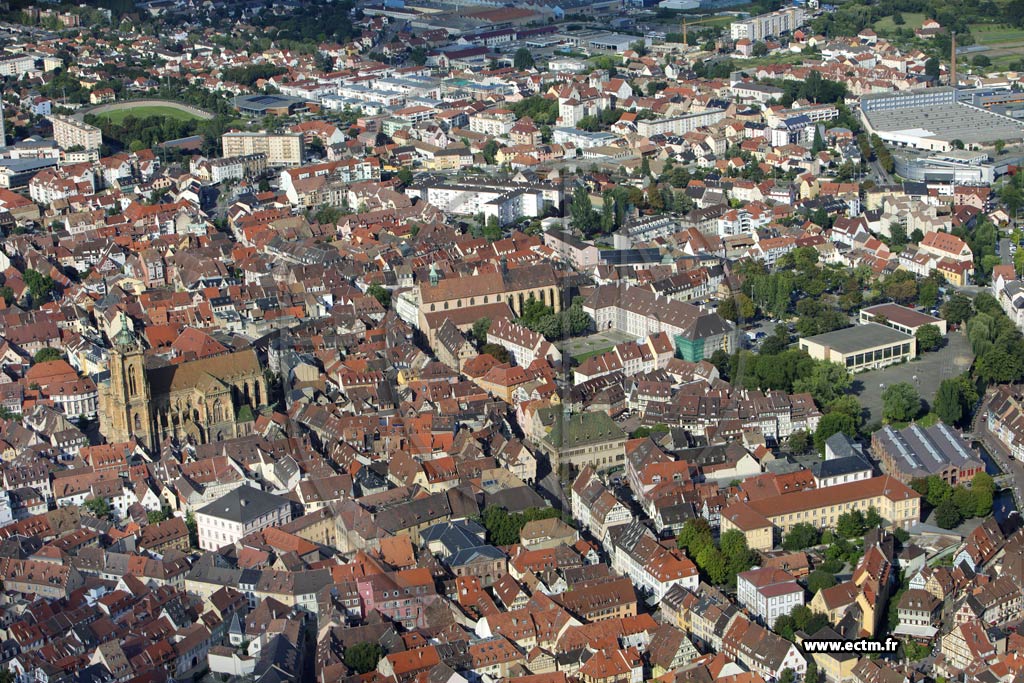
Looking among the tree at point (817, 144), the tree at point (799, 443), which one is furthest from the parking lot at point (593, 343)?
the tree at point (817, 144)

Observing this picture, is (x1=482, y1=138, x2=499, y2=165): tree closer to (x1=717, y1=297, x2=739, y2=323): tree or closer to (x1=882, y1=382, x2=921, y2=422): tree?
(x1=717, y1=297, x2=739, y2=323): tree

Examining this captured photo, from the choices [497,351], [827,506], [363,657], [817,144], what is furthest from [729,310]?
[817,144]

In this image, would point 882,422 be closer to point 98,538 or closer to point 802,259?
point 802,259

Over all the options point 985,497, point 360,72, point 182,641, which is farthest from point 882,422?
point 360,72

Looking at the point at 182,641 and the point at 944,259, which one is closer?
the point at 182,641

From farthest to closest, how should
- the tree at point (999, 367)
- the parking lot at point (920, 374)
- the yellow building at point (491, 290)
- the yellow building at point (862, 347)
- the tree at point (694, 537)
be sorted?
1. the yellow building at point (491, 290)
2. the yellow building at point (862, 347)
3. the tree at point (999, 367)
4. the parking lot at point (920, 374)
5. the tree at point (694, 537)

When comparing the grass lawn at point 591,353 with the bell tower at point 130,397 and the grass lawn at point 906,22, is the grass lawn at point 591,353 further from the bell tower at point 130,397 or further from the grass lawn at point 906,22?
the grass lawn at point 906,22
